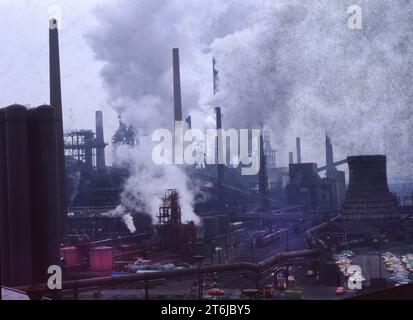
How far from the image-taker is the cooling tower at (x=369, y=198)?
38.6 m

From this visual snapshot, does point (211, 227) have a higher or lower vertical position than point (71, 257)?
higher

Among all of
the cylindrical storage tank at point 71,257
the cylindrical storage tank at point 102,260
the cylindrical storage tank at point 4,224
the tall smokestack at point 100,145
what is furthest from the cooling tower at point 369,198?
the cylindrical storage tank at point 4,224

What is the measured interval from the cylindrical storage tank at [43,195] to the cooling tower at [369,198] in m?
25.4

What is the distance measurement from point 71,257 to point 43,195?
10.3 meters

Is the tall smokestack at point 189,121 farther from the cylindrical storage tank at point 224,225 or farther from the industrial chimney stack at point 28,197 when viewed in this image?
the industrial chimney stack at point 28,197

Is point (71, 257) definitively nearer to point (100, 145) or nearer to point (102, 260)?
point (102, 260)

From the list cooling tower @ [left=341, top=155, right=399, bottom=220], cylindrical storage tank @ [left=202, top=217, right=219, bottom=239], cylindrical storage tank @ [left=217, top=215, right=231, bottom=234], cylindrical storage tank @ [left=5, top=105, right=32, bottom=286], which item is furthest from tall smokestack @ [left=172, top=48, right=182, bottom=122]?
cylindrical storage tank @ [left=5, top=105, right=32, bottom=286]

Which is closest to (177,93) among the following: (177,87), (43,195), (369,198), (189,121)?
(177,87)

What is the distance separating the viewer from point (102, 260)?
2561cm

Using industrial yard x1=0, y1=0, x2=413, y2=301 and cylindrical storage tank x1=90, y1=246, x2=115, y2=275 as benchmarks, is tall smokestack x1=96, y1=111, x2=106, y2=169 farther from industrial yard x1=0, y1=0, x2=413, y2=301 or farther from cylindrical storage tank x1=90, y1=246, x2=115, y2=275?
cylindrical storage tank x1=90, y1=246, x2=115, y2=275

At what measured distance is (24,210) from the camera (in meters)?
16.0

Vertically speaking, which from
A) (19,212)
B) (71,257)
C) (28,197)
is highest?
(28,197)

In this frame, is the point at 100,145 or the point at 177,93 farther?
the point at 100,145

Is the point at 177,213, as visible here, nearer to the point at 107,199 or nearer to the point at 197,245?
the point at 197,245
